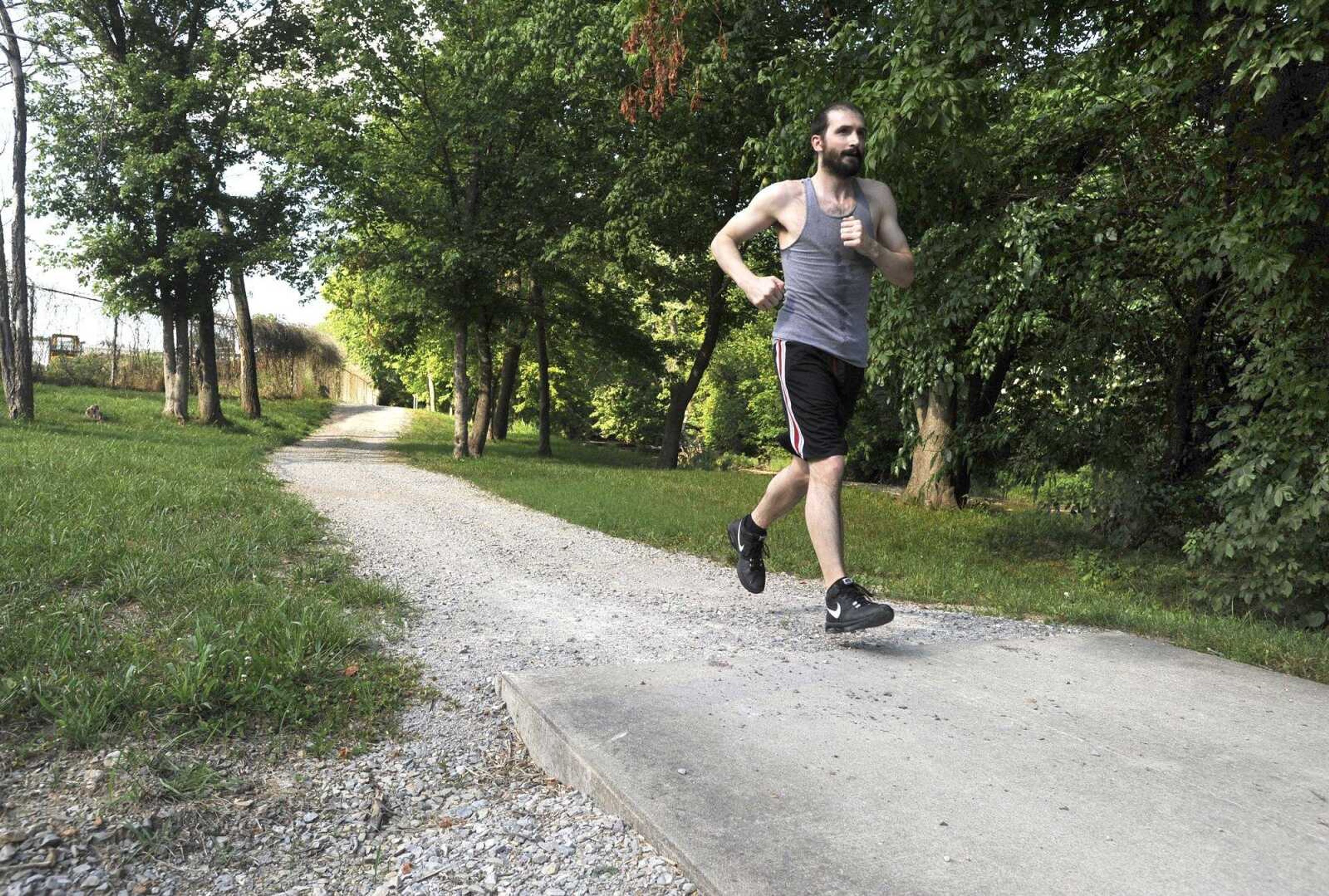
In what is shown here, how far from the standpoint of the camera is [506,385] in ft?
94.3

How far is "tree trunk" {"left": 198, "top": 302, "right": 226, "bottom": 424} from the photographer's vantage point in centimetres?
2159

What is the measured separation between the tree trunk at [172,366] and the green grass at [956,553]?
23.2ft

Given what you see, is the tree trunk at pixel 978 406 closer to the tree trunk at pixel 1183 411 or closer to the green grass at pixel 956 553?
the green grass at pixel 956 553

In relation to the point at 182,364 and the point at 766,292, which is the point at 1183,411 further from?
the point at 182,364

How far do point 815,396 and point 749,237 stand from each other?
2.59 ft

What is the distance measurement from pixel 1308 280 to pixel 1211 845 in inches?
199

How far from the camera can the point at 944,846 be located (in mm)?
1983

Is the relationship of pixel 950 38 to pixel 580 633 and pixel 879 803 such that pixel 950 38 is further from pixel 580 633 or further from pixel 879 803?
pixel 879 803

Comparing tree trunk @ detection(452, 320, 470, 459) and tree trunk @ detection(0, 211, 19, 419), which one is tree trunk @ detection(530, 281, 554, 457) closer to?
tree trunk @ detection(452, 320, 470, 459)

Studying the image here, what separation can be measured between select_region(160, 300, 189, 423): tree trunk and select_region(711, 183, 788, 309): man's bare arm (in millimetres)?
20025

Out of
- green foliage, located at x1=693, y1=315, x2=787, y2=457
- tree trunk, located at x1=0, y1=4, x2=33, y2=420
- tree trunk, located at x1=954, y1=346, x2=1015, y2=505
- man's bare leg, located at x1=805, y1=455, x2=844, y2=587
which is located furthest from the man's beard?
green foliage, located at x1=693, y1=315, x2=787, y2=457

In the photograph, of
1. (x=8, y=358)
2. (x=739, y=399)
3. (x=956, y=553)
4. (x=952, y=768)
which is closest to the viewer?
(x=952, y=768)

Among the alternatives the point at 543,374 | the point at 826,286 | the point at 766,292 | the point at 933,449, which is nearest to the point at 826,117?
the point at 826,286

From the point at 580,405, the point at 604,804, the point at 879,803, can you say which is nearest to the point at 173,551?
the point at 604,804
